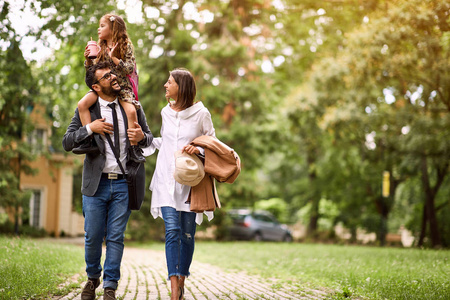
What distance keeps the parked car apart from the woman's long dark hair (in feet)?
66.2

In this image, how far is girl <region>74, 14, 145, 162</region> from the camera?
4.81 m

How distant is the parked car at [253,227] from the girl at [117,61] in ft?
67.4

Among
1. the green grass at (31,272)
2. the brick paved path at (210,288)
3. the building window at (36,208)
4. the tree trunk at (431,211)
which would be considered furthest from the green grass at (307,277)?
the building window at (36,208)

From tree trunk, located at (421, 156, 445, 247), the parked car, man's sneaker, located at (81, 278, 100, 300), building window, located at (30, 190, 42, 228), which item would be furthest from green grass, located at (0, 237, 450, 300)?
building window, located at (30, 190, 42, 228)

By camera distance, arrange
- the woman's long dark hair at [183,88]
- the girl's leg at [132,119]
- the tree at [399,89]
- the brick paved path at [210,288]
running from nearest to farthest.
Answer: the girl's leg at [132,119] → the woman's long dark hair at [183,88] → the brick paved path at [210,288] → the tree at [399,89]

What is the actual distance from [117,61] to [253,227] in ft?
72.3

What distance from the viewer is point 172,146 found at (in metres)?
5.25

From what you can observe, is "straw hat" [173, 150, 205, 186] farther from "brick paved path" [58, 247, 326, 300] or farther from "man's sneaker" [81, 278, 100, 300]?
"brick paved path" [58, 247, 326, 300]

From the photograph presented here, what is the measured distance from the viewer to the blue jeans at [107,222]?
185 inches

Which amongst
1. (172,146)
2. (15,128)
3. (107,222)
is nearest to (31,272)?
(107,222)

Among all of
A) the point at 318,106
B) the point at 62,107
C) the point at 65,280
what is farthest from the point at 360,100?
the point at 65,280

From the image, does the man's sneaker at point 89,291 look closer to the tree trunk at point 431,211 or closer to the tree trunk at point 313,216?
the tree trunk at point 431,211

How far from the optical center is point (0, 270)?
19.6ft

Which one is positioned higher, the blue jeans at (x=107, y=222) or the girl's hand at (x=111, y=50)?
the girl's hand at (x=111, y=50)
